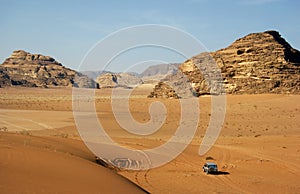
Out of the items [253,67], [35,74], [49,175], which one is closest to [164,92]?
[253,67]

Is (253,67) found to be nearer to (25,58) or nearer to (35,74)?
(35,74)

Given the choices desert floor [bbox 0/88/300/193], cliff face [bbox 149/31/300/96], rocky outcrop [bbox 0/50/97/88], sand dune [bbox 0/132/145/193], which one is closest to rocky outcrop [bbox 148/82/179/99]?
cliff face [bbox 149/31/300/96]

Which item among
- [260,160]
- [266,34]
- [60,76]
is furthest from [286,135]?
[60,76]

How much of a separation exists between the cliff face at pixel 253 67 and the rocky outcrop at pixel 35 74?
240 feet

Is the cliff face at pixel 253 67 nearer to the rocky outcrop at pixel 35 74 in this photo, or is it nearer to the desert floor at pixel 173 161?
the desert floor at pixel 173 161

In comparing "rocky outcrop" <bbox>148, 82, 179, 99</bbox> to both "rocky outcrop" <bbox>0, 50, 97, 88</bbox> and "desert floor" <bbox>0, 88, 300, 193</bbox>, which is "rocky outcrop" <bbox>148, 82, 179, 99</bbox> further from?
"rocky outcrop" <bbox>0, 50, 97, 88</bbox>

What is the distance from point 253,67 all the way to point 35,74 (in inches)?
4255

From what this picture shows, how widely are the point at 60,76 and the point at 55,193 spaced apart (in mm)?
145504

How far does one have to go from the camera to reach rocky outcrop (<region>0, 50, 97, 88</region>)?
131 metres

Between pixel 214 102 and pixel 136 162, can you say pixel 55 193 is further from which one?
pixel 214 102

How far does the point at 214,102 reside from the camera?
54.1 m

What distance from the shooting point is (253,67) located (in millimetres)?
58031

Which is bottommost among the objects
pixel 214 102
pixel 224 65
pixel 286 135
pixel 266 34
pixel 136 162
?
pixel 136 162

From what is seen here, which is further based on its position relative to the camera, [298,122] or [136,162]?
[298,122]
